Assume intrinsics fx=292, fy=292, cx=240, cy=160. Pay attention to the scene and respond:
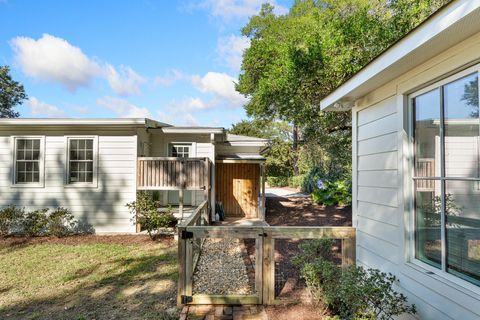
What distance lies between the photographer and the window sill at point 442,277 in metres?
2.00

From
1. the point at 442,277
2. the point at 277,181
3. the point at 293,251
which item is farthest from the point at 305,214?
the point at 277,181

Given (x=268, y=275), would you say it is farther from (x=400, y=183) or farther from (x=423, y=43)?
(x=423, y=43)

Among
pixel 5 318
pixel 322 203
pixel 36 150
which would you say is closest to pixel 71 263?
pixel 5 318

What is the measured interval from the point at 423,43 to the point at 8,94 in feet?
123

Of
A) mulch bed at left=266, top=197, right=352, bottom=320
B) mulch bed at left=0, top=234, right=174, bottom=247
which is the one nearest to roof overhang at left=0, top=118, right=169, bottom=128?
mulch bed at left=0, top=234, right=174, bottom=247

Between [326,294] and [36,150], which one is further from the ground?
[36,150]

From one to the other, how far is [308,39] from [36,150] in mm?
9133

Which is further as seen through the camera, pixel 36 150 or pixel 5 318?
pixel 36 150

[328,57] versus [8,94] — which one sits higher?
[8,94]

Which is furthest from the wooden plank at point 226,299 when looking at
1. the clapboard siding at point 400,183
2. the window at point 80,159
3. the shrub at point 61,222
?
the window at point 80,159

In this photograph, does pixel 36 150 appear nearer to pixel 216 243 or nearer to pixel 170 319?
pixel 216 243

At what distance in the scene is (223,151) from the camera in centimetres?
1223

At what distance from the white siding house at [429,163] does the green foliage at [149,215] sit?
6.01m

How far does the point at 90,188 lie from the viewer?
8969mm
